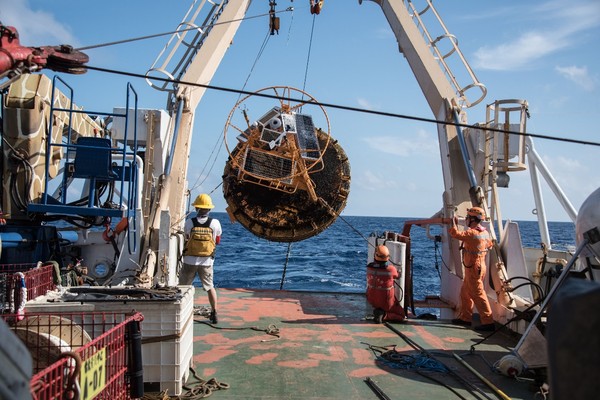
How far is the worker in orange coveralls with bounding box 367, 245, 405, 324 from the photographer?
25.3 ft

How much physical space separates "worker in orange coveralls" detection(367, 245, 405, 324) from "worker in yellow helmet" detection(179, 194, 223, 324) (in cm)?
227

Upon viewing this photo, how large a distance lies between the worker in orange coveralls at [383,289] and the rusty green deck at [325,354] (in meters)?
0.20

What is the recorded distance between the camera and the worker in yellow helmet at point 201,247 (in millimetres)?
7113

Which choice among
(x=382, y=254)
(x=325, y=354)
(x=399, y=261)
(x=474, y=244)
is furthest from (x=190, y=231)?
(x=474, y=244)

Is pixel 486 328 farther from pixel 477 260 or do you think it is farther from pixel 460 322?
pixel 477 260

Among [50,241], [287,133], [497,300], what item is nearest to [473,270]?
[497,300]

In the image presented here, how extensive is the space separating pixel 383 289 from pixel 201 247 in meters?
2.63

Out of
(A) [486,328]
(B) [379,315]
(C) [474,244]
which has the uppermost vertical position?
(C) [474,244]

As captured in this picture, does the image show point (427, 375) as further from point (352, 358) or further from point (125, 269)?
point (125, 269)

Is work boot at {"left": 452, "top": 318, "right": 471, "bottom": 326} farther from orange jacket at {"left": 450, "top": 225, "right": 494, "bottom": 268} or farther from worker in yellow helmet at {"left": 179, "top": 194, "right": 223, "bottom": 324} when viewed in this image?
worker in yellow helmet at {"left": 179, "top": 194, "right": 223, "bottom": 324}

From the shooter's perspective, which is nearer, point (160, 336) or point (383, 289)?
point (160, 336)

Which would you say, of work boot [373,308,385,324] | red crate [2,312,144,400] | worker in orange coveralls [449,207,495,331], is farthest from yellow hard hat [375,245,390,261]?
red crate [2,312,144,400]

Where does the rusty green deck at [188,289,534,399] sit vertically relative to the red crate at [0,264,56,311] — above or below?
below

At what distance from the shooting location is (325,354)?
613 cm
